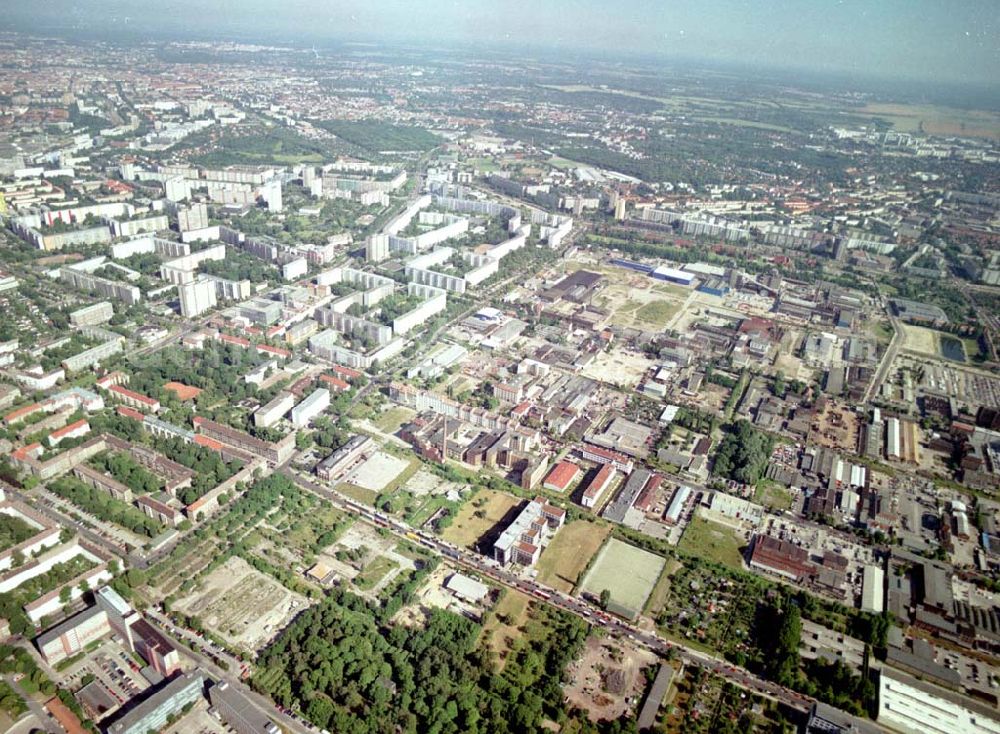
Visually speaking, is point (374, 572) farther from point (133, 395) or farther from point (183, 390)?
point (133, 395)

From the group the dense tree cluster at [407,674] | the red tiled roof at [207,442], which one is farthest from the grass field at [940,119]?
the red tiled roof at [207,442]

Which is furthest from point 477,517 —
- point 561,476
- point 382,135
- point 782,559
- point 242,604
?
point 382,135

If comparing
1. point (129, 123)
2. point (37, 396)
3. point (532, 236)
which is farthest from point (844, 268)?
point (129, 123)

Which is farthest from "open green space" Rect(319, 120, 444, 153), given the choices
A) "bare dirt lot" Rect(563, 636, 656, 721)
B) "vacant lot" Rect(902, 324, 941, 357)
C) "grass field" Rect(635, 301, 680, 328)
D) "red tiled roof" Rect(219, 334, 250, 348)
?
"bare dirt lot" Rect(563, 636, 656, 721)

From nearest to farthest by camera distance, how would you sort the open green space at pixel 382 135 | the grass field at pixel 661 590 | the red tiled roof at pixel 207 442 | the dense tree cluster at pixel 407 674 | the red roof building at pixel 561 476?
1. the dense tree cluster at pixel 407 674
2. the grass field at pixel 661 590
3. the red roof building at pixel 561 476
4. the red tiled roof at pixel 207 442
5. the open green space at pixel 382 135

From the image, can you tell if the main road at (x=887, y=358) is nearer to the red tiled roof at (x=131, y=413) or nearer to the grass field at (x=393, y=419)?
the grass field at (x=393, y=419)

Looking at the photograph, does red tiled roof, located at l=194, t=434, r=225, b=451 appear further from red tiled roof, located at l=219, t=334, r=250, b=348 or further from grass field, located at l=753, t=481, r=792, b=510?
grass field, located at l=753, t=481, r=792, b=510

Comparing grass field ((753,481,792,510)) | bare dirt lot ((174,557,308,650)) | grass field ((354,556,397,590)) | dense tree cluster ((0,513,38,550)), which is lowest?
bare dirt lot ((174,557,308,650))
